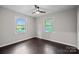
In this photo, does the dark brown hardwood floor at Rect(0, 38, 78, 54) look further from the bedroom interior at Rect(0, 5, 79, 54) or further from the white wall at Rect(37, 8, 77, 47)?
the white wall at Rect(37, 8, 77, 47)

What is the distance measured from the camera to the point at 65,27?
291 centimetres

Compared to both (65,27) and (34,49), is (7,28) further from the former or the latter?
(65,27)

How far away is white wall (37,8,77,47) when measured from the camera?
2.58 meters

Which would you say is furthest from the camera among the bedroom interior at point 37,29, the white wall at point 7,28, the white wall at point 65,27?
the white wall at point 65,27

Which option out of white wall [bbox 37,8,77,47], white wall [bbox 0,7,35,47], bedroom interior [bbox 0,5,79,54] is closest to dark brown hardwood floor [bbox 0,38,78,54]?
bedroom interior [bbox 0,5,79,54]

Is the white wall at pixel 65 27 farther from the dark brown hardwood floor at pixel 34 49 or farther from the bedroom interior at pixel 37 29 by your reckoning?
the dark brown hardwood floor at pixel 34 49

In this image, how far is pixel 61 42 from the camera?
3.01m

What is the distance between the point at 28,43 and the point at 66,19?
2.20m

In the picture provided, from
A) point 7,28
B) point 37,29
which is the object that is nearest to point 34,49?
point 37,29

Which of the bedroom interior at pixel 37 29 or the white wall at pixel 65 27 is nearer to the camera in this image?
the bedroom interior at pixel 37 29

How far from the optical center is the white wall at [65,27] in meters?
2.58

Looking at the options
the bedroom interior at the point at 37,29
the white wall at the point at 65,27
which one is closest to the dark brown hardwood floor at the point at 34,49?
the bedroom interior at the point at 37,29

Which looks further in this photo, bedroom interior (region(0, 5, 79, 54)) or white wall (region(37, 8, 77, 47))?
white wall (region(37, 8, 77, 47))
